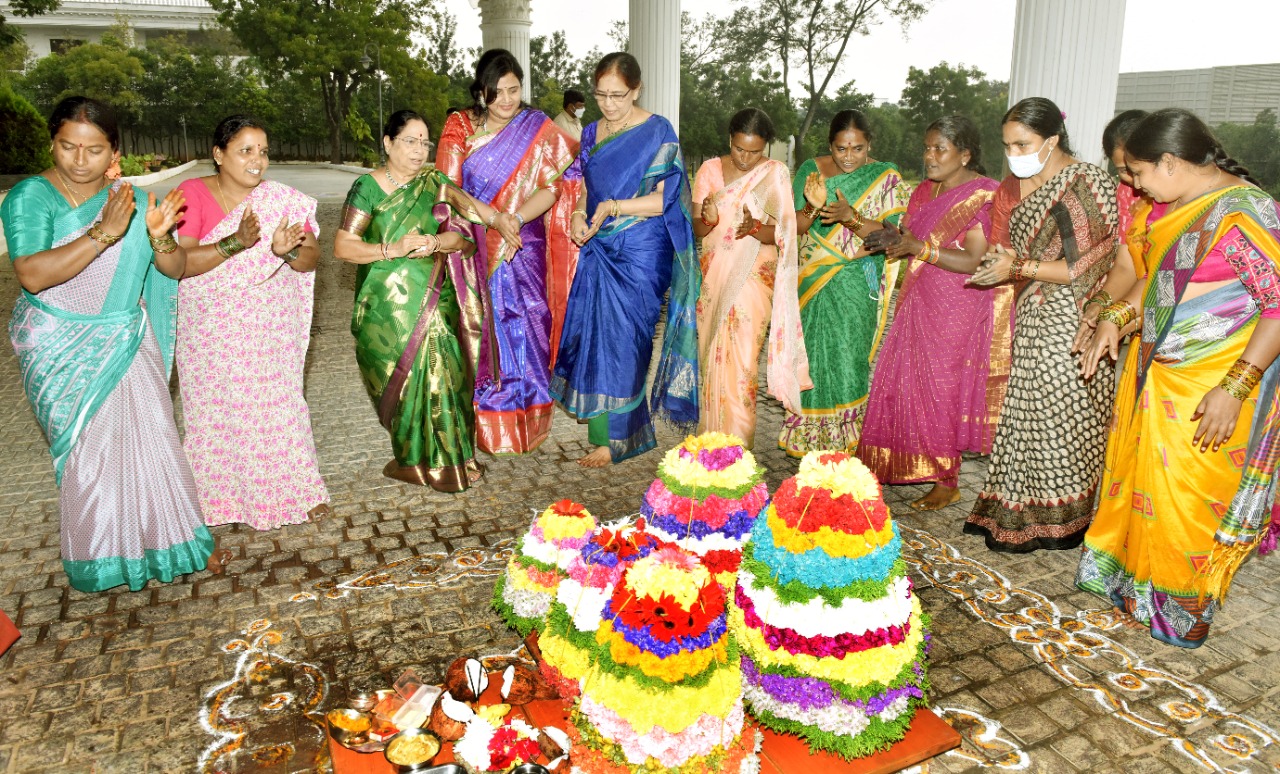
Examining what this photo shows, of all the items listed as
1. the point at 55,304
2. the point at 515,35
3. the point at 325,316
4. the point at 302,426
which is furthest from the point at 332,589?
the point at 515,35

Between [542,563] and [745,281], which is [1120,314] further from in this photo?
[542,563]

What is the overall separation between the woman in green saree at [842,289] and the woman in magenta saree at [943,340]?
0.24 m

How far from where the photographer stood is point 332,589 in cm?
399

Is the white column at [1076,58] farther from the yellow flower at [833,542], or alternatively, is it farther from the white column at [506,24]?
the white column at [506,24]

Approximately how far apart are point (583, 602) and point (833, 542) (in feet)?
2.66

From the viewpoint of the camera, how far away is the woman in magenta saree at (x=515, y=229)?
5.22m

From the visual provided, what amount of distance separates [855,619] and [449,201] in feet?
11.0

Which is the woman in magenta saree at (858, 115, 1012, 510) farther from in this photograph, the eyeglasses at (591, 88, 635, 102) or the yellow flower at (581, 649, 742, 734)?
the yellow flower at (581, 649, 742, 734)

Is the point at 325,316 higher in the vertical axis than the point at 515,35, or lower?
lower

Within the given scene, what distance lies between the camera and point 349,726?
285 cm

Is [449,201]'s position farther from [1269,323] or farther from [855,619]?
[1269,323]

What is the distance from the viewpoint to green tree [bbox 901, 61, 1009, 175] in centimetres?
2517

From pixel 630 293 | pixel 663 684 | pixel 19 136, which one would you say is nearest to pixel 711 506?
pixel 663 684

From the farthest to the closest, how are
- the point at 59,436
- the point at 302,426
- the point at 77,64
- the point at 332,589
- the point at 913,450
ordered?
1. the point at 77,64
2. the point at 913,450
3. the point at 302,426
4. the point at 332,589
5. the point at 59,436
